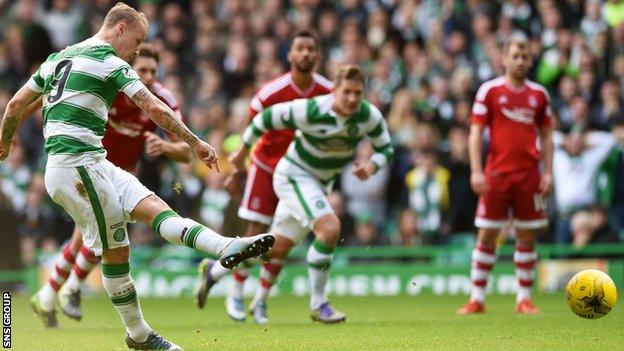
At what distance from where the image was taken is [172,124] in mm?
8578

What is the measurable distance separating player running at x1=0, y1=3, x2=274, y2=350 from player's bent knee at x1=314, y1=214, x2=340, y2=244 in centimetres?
348

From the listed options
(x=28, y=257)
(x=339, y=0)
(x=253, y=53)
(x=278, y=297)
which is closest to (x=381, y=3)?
(x=339, y=0)

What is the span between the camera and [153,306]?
53.2ft

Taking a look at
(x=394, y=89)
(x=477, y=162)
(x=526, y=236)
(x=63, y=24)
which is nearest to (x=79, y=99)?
(x=477, y=162)

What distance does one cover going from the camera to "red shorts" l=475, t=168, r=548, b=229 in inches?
537

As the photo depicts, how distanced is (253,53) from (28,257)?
493 centimetres

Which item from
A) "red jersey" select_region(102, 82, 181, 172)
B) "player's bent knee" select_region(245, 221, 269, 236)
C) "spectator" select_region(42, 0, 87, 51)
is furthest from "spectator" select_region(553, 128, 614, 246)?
"spectator" select_region(42, 0, 87, 51)

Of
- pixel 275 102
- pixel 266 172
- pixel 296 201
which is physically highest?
pixel 275 102

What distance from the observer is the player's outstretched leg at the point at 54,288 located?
1273 centimetres

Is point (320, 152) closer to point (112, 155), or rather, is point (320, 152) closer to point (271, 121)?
point (271, 121)

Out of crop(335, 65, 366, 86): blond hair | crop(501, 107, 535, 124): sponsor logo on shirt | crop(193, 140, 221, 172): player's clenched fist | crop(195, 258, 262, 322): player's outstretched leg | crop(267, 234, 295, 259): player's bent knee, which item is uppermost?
Answer: crop(335, 65, 366, 86): blond hair

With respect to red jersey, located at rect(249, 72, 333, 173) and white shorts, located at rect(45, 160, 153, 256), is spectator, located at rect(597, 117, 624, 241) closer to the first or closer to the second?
red jersey, located at rect(249, 72, 333, 173)

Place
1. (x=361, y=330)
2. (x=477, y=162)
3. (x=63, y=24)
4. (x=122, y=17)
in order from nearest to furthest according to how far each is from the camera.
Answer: (x=122, y=17)
(x=361, y=330)
(x=477, y=162)
(x=63, y=24)

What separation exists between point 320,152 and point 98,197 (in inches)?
167
